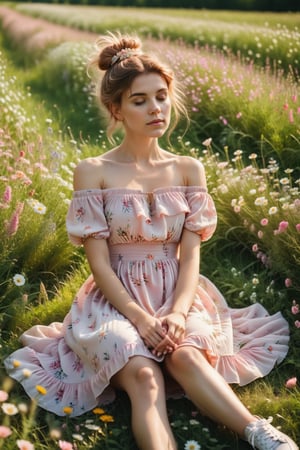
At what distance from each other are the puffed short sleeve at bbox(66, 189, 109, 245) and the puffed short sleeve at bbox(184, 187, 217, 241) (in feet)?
1.37

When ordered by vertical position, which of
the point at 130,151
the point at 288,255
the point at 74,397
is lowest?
the point at 74,397

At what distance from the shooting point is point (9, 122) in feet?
21.1

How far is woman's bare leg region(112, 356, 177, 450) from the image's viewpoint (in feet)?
10.2

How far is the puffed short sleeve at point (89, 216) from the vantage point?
12.5ft

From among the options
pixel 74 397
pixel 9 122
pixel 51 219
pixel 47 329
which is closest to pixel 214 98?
pixel 9 122

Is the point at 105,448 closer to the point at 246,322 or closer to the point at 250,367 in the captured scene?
the point at 250,367

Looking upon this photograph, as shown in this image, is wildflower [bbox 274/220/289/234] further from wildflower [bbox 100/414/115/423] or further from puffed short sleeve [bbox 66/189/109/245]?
wildflower [bbox 100/414/115/423]

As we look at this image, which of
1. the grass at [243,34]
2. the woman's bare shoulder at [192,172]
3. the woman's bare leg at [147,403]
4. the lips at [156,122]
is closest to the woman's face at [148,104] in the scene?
the lips at [156,122]

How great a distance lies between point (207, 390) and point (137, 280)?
72 centimetres

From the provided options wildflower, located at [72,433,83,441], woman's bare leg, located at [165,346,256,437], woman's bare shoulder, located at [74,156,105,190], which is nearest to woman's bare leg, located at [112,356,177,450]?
woman's bare leg, located at [165,346,256,437]

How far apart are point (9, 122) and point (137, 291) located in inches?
121

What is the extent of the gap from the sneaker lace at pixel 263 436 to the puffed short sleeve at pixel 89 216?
3.81ft

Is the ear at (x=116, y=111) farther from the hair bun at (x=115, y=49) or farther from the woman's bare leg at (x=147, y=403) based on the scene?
the woman's bare leg at (x=147, y=403)

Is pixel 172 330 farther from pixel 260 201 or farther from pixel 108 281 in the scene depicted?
pixel 260 201
